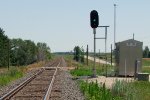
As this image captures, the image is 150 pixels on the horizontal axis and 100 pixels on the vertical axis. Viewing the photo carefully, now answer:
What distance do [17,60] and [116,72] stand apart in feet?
219

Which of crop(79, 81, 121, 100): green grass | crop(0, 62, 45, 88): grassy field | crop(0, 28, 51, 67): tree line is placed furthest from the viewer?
crop(0, 28, 51, 67): tree line

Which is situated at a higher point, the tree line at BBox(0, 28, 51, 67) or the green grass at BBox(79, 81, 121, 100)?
the tree line at BBox(0, 28, 51, 67)

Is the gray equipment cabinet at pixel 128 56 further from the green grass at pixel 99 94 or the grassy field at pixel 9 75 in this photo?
the green grass at pixel 99 94

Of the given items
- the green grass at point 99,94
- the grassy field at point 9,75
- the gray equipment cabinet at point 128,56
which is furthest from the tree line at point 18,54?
the green grass at point 99,94

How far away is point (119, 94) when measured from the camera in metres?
18.4

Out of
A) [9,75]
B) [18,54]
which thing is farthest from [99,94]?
[18,54]

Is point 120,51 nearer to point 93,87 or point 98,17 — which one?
point 98,17

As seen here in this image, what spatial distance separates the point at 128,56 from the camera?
34.7 metres

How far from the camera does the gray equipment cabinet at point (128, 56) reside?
1352 inches

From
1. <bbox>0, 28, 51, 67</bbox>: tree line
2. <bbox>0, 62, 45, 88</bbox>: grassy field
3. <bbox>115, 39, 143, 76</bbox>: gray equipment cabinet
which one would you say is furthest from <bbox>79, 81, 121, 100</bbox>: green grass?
<bbox>0, 28, 51, 67</bbox>: tree line

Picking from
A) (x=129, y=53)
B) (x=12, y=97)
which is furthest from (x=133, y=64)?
(x=12, y=97)

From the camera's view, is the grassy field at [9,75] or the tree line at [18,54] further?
the tree line at [18,54]

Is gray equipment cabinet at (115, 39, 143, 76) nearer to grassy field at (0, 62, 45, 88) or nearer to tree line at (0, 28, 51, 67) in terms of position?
grassy field at (0, 62, 45, 88)

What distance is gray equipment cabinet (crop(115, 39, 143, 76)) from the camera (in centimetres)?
3434
